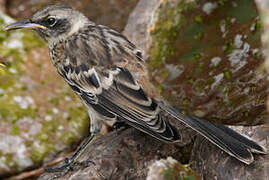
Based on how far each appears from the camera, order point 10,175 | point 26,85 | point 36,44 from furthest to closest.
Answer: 1. point 36,44
2. point 26,85
3. point 10,175

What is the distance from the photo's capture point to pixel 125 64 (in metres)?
4.23

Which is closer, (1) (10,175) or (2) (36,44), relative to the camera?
(1) (10,175)

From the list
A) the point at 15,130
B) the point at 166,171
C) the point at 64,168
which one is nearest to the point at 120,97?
the point at 64,168

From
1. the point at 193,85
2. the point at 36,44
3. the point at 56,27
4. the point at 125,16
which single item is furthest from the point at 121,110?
the point at 125,16

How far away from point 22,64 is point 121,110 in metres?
2.59

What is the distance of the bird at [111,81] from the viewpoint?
3.71m

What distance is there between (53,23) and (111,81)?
0.99 metres

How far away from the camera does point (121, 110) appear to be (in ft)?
13.4

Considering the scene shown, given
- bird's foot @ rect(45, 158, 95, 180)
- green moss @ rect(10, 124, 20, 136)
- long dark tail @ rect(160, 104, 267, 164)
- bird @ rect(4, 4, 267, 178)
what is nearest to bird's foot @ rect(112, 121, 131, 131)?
bird @ rect(4, 4, 267, 178)

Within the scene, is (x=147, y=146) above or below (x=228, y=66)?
below

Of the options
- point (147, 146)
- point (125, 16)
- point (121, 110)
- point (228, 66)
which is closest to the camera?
point (228, 66)

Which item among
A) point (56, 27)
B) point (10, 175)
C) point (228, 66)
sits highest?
point (56, 27)

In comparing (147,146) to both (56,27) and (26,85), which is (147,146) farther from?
(26,85)

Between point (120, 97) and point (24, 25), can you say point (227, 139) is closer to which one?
point (120, 97)
